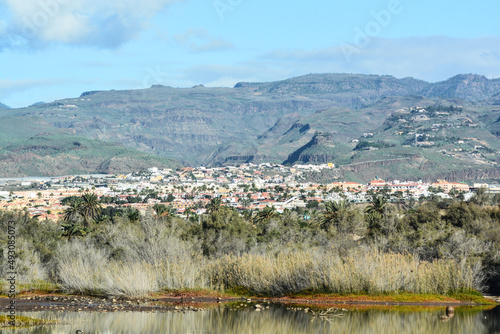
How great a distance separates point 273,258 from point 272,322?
10002 mm

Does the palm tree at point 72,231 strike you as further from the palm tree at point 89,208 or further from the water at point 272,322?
the water at point 272,322

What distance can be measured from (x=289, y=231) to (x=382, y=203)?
16331 mm

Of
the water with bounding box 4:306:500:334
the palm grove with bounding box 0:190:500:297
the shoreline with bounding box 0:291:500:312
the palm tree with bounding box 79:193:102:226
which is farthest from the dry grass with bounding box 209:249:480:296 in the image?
the palm tree with bounding box 79:193:102:226

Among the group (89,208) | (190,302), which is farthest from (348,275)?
(89,208)

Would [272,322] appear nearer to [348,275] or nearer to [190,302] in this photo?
[348,275]

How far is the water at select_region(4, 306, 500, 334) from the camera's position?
40969 mm

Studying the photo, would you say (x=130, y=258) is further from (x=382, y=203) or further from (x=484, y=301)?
(x=382, y=203)

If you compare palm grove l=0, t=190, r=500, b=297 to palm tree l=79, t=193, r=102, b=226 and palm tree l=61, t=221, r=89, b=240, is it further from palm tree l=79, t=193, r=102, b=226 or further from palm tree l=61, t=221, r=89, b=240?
palm tree l=79, t=193, r=102, b=226

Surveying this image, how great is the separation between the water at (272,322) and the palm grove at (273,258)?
3333mm

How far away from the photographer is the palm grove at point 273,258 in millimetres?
49000

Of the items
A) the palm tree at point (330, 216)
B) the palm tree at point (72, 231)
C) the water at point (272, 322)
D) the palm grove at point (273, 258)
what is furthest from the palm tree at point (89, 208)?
the water at point (272, 322)

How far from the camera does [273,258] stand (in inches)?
2071

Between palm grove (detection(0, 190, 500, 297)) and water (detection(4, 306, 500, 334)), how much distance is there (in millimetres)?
3333

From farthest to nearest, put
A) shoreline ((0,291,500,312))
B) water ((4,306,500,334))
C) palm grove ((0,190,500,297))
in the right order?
1. palm grove ((0,190,500,297))
2. shoreline ((0,291,500,312))
3. water ((4,306,500,334))
